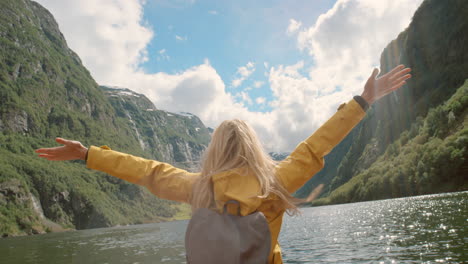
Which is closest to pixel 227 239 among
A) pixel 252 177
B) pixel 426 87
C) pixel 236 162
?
pixel 252 177

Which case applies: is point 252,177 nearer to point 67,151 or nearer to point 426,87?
point 67,151

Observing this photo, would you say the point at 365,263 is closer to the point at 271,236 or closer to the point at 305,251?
the point at 305,251

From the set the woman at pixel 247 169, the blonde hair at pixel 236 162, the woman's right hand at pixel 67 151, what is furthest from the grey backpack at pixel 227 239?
the woman's right hand at pixel 67 151

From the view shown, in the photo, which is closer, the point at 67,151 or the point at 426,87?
the point at 67,151

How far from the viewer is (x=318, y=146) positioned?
341cm

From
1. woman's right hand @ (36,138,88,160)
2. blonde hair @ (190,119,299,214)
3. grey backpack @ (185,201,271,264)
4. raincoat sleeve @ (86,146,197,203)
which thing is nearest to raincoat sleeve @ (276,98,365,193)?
blonde hair @ (190,119,299,214)

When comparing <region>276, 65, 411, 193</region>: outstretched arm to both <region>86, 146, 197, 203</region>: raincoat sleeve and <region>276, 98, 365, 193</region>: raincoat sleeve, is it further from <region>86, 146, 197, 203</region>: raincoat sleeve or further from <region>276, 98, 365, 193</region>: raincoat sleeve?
<region>86, 146, 197, 203</region>: raincoat sleeve

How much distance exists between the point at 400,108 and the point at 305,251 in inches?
6288

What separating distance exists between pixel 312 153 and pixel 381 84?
1325 millimetres

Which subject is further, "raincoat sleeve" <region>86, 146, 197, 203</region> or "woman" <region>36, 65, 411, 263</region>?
"raincoat sleeve" <region>86, 146, 197, 203</region>

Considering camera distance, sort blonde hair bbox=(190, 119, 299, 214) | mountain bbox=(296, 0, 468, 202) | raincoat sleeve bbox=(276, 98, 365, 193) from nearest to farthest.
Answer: blonde hair bbox=(190, 119, 299, 214)
raincoat sleeve bbox=(276, 98, 365, 193)
mountain bbox=(296, 0, 468, 202)

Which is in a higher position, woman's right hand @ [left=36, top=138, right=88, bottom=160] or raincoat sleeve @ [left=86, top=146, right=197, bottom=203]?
woman's right hand @ [left=36, top=138, right=88, bottom=160]

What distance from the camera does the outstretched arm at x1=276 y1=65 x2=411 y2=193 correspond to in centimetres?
337

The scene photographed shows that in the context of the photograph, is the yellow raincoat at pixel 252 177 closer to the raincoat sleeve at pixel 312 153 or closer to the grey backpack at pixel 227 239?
the raincoat sleeve at pixel 312 153
